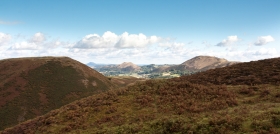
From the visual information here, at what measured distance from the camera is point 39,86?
4077 inches

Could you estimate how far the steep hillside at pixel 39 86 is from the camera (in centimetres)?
8216

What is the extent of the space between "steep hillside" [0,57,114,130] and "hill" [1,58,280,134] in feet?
183

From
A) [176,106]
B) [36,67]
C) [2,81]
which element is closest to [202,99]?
[176,106]

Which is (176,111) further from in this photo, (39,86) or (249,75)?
(39,86)

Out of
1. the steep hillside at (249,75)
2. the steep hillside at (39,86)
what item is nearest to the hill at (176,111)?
the steep hillside at (249,75)

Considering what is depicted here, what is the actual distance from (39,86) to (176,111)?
9634cm

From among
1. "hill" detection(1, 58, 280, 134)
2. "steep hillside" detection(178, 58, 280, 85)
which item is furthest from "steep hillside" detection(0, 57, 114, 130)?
"steep hillside" detection(178, 58, 280, 85)

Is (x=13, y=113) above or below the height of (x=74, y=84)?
below

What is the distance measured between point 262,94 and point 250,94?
175cm

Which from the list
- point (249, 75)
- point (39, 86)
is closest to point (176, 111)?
point (249, 75)

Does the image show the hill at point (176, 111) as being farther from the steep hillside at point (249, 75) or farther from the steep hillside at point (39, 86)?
the steep hillside at point (39, 86)

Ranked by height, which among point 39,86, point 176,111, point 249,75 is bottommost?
point 39,86

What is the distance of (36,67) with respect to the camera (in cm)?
12269

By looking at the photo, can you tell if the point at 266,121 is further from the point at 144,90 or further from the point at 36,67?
the point at 36,67
